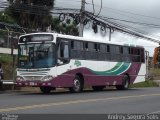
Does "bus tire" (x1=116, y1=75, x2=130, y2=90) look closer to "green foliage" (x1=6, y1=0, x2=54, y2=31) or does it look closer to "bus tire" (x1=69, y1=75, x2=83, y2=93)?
"bus tire" (x1=69, y1=75, x2=83, y2=93)

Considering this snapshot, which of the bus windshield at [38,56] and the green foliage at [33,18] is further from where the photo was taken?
the green foliage at [33,18]

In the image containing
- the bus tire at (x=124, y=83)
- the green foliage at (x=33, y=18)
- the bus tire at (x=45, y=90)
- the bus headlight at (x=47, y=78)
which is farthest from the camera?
the green foliage at (x=33, y=18)

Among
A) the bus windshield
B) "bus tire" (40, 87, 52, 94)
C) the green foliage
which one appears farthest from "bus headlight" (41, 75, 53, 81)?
the green foliage

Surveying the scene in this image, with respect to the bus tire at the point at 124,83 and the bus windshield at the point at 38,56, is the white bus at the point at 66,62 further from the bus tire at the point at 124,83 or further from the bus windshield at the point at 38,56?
the bus tire at the point at 124,83

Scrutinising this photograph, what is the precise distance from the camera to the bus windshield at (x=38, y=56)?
2380 cm

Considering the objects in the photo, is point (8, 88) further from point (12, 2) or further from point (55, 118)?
point (12, 2)

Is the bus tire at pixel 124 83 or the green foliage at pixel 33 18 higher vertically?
the green foliage at pixel 33 18

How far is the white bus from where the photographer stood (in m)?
23.8

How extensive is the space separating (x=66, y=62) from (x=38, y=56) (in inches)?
62.6

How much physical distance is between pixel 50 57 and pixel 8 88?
4.10 m

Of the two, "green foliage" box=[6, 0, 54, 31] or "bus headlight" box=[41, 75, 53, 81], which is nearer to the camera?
"bus headlight" box=[41, 75, 53, 81]

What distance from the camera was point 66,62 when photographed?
2475cm

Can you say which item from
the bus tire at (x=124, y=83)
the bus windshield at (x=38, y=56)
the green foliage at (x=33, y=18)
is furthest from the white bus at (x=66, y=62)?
the green foliage at (x=33, y=18)

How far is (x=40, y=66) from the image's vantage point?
23.9 metres
